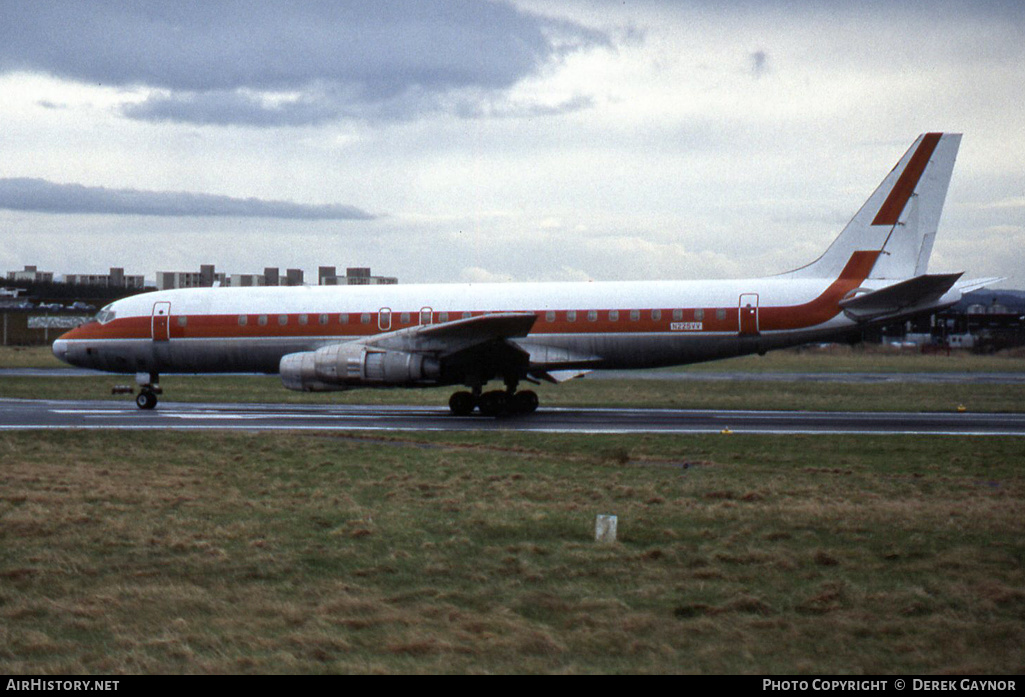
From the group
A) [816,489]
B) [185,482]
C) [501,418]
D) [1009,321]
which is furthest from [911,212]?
[1009,321]

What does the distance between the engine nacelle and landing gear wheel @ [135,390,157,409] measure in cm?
534

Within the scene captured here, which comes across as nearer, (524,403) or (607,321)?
(607,321)

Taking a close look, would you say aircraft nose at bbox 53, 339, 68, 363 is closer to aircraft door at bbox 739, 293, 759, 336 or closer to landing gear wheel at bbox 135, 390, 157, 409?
landing gear wheel at bbox 135, 390, 157, 409

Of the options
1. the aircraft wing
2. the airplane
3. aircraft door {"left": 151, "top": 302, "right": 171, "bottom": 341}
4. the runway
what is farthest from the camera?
aircraft door {"left": 151, "top": 302, "right": 171, "bottom": 341}

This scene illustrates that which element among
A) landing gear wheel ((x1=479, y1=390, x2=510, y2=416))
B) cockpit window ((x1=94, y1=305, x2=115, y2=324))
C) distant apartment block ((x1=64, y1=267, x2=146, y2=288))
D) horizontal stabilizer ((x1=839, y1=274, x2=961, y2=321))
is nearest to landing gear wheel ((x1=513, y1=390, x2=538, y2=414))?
landing gear wheel ((x1=479, y1=390, x2=510, y2=416))

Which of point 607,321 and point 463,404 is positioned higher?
point 607,321

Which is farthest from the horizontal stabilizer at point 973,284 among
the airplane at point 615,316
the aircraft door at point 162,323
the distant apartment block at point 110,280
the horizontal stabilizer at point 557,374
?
the distant apartment block at point 110,280

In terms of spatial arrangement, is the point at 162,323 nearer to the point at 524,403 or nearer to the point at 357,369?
the point at 357,369

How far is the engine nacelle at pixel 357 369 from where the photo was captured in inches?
1005

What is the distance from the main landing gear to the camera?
2702 cm

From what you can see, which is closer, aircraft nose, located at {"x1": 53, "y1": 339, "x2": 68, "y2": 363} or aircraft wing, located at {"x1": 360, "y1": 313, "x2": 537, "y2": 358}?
aircraft wing, located at {"x1": 360, "y1": 313, "x2": 537, "y2": 358}

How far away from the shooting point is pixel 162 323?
30219mm

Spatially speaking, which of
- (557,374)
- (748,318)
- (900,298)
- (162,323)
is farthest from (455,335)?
(900,298)

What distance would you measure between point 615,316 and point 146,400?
1401 cm
